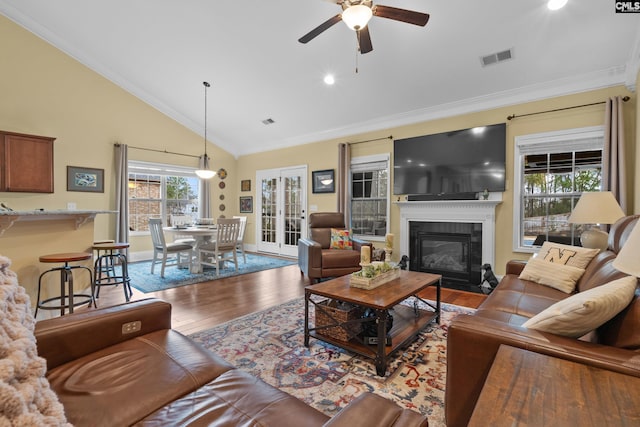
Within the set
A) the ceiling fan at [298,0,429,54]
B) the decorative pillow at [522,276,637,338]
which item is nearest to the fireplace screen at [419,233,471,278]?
the ceiling fan at [298,0,429,54]

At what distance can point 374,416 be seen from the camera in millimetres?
726

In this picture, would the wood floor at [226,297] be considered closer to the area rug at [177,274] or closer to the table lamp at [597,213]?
the area rug at [177,274]

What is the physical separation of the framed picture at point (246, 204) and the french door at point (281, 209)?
10.8 inches

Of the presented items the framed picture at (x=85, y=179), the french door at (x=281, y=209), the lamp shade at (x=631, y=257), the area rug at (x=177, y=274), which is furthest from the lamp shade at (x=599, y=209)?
the framed picture at (x=85, y=179)

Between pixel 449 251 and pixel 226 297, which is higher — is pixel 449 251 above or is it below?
above

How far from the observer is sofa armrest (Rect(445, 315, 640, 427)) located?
3.35ft

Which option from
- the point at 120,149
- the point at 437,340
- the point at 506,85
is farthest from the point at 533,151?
the point at 120,149

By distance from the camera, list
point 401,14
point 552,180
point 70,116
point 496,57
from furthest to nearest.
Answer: point 70,116
point 552,180
point 496,57
point 401,14

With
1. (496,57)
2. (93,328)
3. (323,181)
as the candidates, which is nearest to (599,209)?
(496,57)

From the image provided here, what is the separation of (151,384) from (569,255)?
3.12m

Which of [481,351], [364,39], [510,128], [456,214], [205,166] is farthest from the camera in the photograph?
[205,166]

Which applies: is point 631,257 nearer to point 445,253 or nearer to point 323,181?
point 445,253

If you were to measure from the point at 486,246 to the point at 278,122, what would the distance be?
440 centimetres

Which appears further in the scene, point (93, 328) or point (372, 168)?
point (372, 168)
